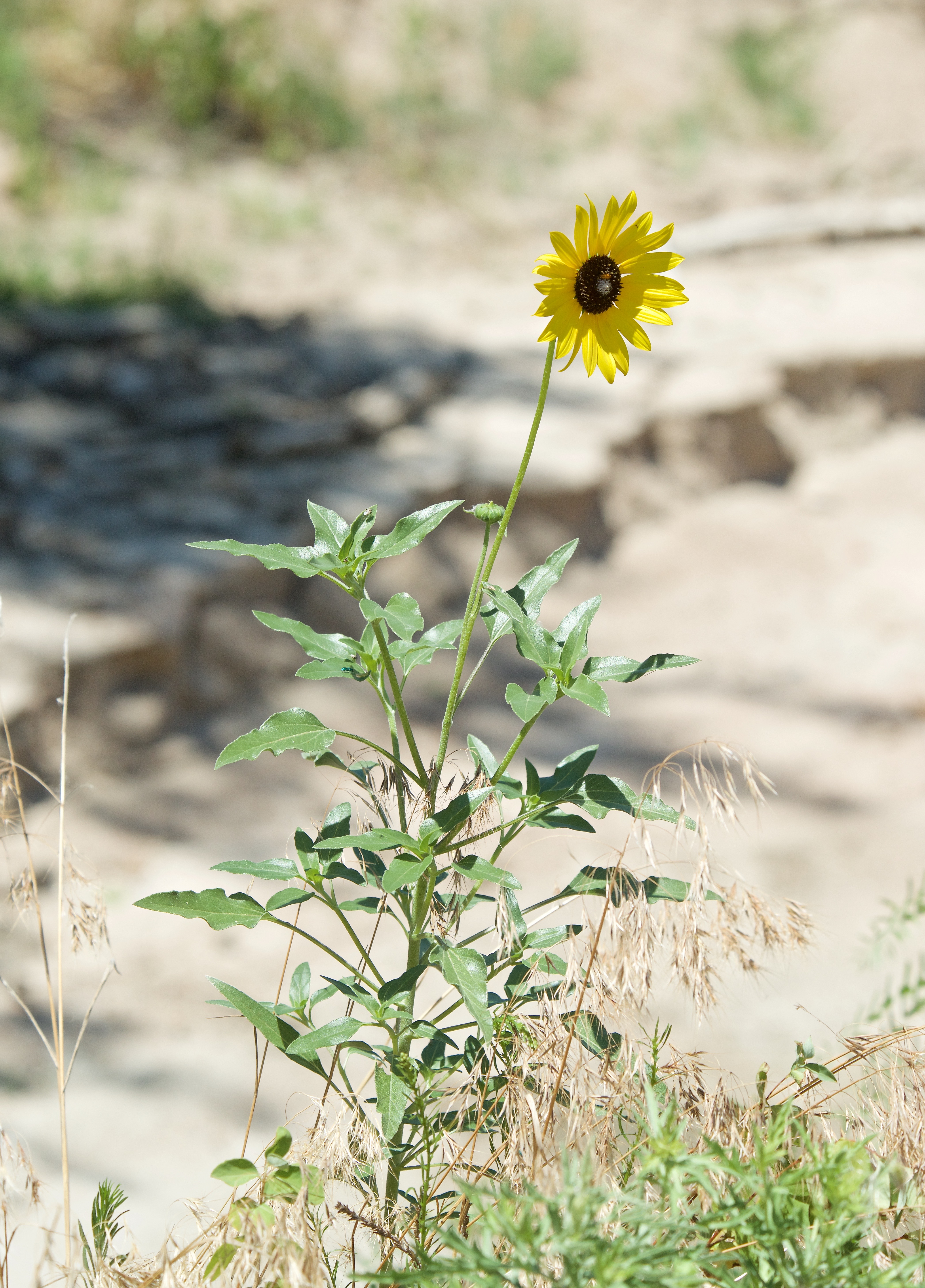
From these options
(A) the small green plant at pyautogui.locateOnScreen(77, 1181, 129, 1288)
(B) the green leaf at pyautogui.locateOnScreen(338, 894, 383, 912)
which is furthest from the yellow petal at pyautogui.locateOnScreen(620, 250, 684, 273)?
(A) the small green plant at pyautogui.locateOnScreen(77, 1181, 129, 1288)

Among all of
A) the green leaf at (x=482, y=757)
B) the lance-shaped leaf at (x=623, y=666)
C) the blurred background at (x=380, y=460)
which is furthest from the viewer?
the blurred background at (x=380, y=460)

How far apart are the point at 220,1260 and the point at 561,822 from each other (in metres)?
0.52

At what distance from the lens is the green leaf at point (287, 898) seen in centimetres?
116

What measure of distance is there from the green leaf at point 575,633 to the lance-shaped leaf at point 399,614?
0.15m

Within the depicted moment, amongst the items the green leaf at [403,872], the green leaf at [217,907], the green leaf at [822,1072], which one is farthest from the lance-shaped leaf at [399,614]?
the green leaf at [822,1072]

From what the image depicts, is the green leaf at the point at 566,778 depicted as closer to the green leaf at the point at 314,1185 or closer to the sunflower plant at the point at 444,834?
the sunflower plant at the point at 444,834

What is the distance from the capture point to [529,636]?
1105 mm

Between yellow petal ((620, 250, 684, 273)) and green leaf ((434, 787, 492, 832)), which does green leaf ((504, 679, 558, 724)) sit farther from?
yellow petal ((620, 250, 684, 273))

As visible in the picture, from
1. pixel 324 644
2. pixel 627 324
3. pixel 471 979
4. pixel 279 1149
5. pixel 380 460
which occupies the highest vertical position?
pixel 380 460

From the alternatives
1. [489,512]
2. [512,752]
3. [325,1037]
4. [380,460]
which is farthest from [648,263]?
[380,460]

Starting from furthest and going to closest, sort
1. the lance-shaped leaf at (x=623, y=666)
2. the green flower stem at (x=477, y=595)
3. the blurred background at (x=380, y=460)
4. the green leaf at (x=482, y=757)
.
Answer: the blurred background at (x=380, y=460), the green leaf at (x=482, y=757), the lance-shaped leaf at (x=623, y=666), the green flower stem at (x=477, y=595)

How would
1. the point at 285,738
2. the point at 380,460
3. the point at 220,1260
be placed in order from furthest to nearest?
the point at 380,460 → the point at 285,738 → the point at 220,1260

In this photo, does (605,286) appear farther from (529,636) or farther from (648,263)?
(529,636)

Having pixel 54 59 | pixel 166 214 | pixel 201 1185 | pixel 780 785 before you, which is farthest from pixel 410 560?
pixel 54 59
